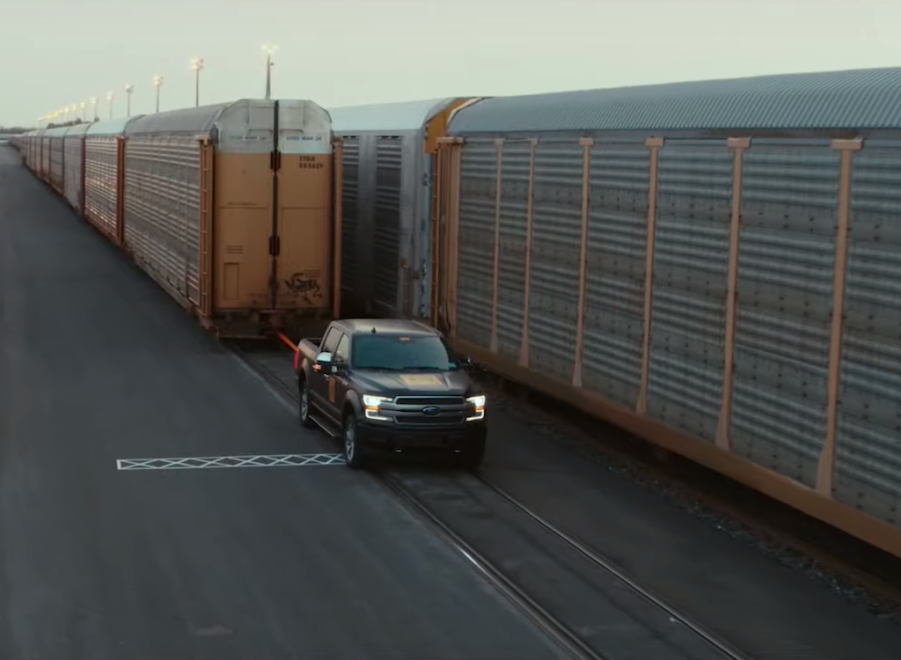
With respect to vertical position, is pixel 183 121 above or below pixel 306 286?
above

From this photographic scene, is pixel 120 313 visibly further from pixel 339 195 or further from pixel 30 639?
pixel 30 639

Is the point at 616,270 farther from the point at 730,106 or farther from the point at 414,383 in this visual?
the point at 730,106

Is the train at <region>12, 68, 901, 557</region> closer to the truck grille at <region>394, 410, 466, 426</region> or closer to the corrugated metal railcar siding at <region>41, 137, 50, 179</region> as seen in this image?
the truck grille at <region>394, 410, 466, 426</region>

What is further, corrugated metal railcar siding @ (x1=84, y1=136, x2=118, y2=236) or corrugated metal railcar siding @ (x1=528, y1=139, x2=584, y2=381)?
corrugated metal railcar siding @ (x1=84, y1=136, x2=118, y2=236)

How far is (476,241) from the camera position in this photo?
2031 centimetres

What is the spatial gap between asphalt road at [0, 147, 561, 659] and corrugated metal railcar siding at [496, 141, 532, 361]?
3.24 meters

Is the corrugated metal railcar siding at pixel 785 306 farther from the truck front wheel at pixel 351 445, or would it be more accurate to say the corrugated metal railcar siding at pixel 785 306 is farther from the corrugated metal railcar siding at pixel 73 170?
the corrugated metal railcar siding at pixel 73 170

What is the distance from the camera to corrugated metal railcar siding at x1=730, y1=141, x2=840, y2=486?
1163cm

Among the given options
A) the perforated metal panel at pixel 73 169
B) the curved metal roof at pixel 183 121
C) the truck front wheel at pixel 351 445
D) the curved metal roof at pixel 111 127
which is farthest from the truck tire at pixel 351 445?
the perforated metal panel at pixel 73 169

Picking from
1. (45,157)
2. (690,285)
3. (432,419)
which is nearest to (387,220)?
(432,419)

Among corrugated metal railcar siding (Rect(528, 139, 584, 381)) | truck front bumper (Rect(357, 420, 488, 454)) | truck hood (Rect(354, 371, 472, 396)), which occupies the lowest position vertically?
truck front bumper (Rect(357, 420, 488, 454))

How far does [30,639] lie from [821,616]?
5.89 m

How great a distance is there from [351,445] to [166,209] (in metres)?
15.6

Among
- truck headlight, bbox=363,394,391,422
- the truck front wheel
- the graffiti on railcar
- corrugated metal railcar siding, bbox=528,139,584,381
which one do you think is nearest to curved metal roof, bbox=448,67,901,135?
corrugated metal railcar siding, bbox=528,139,584,381
